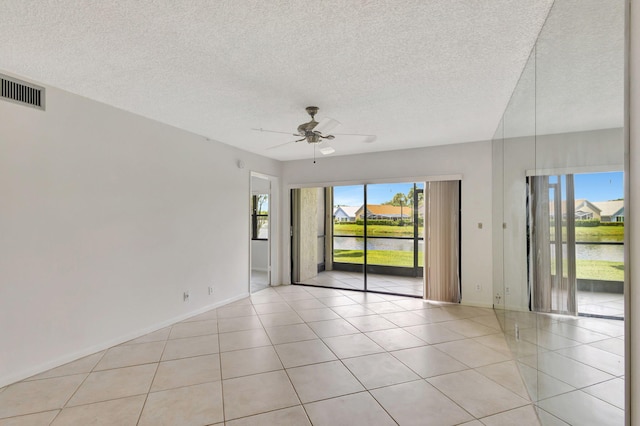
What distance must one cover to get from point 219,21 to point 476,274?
469cm

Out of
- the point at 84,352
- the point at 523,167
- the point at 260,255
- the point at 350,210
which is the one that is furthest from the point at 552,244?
the point at 260,255

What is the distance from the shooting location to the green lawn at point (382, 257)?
6664mm

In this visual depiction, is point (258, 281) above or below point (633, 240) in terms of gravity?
below

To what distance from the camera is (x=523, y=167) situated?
232 cm

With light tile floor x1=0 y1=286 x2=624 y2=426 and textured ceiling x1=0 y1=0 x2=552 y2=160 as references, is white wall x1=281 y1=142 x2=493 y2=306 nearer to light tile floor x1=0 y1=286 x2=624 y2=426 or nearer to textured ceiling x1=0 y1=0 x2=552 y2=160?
light tile floor x1=0 y1=286 x2=624 y2=426

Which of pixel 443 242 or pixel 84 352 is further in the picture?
pixel 443 242

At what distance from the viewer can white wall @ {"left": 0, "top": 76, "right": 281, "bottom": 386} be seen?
8.20 feet

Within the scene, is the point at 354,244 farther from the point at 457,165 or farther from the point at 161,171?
the point at 161,171

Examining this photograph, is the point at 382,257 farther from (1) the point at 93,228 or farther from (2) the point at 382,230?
(1) the point at 93,228

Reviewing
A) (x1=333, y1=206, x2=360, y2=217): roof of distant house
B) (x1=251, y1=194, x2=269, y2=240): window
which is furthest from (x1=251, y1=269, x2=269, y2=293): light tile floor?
(x1=333, y1=206, x2=360, y2=217): roof of distant house

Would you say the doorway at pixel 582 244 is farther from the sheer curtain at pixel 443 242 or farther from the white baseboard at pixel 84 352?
the white baseboard at pixel 84 352

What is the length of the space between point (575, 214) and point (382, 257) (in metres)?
5.67

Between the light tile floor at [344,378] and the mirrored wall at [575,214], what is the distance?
17mm

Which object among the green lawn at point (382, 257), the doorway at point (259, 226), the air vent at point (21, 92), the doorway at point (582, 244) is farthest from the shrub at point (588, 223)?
the doorway at point (259, 226)
